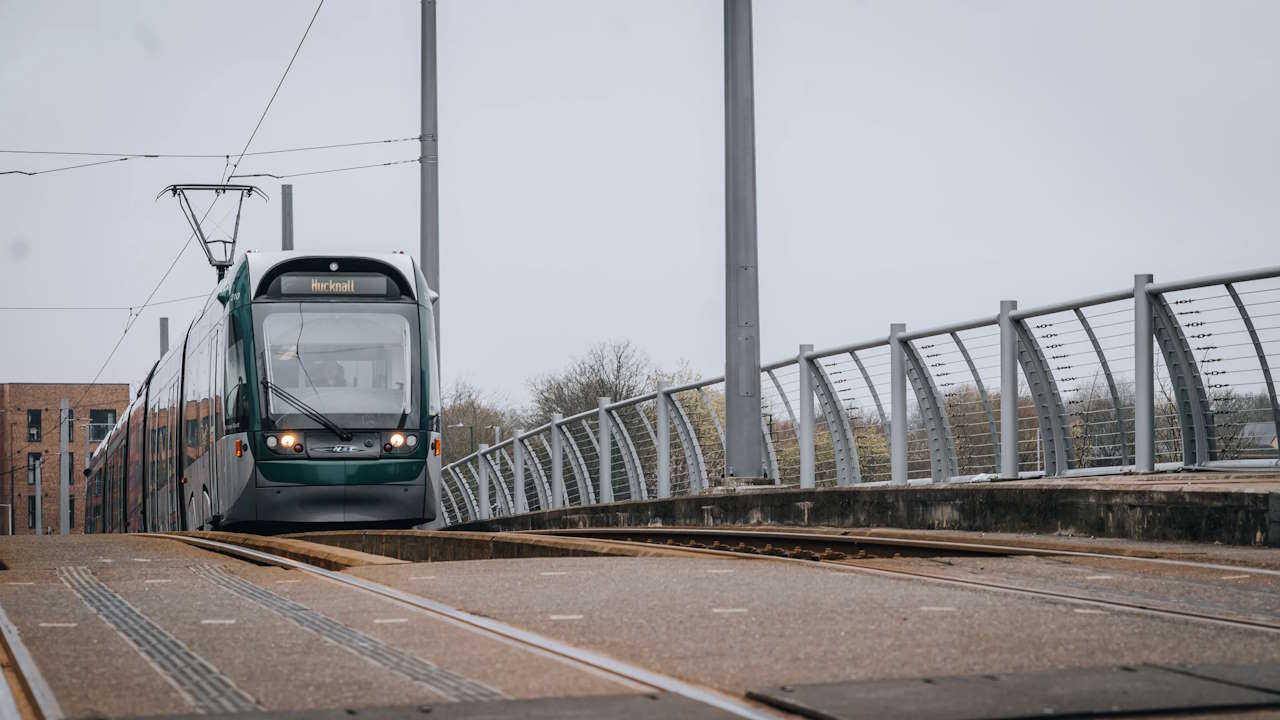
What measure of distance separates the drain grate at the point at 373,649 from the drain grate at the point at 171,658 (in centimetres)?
47

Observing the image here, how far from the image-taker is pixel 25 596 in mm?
7367

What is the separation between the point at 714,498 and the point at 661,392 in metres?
3.53

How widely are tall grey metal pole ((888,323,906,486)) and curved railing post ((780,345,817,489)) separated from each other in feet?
4.49

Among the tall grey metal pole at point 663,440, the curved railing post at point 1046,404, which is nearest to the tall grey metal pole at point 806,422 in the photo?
the tall grey metal pole at point 663,440

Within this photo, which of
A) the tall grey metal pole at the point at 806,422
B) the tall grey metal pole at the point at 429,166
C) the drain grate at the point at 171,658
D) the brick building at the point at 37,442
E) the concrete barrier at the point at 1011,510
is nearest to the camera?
the drain grate at the point at 171,658

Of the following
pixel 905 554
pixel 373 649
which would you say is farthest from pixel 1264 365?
pixel 373 649

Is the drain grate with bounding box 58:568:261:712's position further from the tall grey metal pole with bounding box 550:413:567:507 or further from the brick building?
the brick building

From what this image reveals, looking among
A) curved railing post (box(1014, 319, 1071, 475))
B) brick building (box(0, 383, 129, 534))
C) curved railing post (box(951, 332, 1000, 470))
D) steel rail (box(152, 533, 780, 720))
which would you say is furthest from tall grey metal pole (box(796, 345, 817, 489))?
brick building (box(0, 383, 129, 534))

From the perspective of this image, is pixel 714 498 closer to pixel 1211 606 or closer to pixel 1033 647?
pixel 1211 606

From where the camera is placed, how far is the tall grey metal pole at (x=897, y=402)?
14.7m

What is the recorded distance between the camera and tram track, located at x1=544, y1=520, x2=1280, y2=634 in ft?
20.6

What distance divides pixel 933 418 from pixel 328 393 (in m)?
6.02

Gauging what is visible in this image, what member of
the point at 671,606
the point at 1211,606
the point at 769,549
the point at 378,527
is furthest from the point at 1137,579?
the point at 378,527

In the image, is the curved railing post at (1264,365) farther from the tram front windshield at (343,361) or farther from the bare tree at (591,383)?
the bare tree at (591,383)
